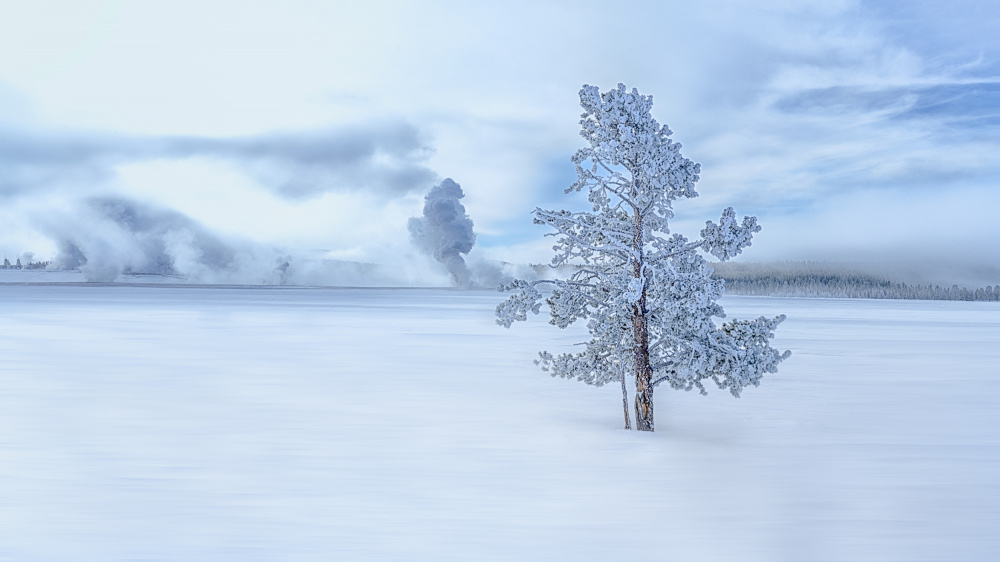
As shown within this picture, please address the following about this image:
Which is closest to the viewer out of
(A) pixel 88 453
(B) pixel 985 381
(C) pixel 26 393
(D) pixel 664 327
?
(A) pixel 88 453

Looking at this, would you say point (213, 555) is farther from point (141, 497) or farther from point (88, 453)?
point (88, 453)

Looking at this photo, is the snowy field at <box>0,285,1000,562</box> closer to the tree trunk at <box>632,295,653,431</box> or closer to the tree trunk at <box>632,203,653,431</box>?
the tree trunk at <box>632,203,653,431</box>

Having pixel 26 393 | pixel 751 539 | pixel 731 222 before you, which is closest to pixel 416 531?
pixel 751 539

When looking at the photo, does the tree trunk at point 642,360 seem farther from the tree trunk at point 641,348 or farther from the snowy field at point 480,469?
the snowy field at point 480,469

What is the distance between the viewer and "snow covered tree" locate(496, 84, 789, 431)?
1439 cm

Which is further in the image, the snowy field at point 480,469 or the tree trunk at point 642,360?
the tree trunk at point 642,360

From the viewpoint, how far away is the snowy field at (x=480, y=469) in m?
8.90

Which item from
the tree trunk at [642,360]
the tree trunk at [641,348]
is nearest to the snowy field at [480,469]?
the tree trunk at [641,348]

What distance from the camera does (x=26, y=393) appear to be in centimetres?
2064

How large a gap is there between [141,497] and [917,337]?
5394 centimetres

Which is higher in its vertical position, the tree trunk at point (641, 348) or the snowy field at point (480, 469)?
the tree trunk at point (641, 348)

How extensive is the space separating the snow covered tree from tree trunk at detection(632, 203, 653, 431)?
2 cm

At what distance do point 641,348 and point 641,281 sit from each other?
7.34 ft

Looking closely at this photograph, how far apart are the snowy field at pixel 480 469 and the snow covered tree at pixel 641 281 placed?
1.62m
